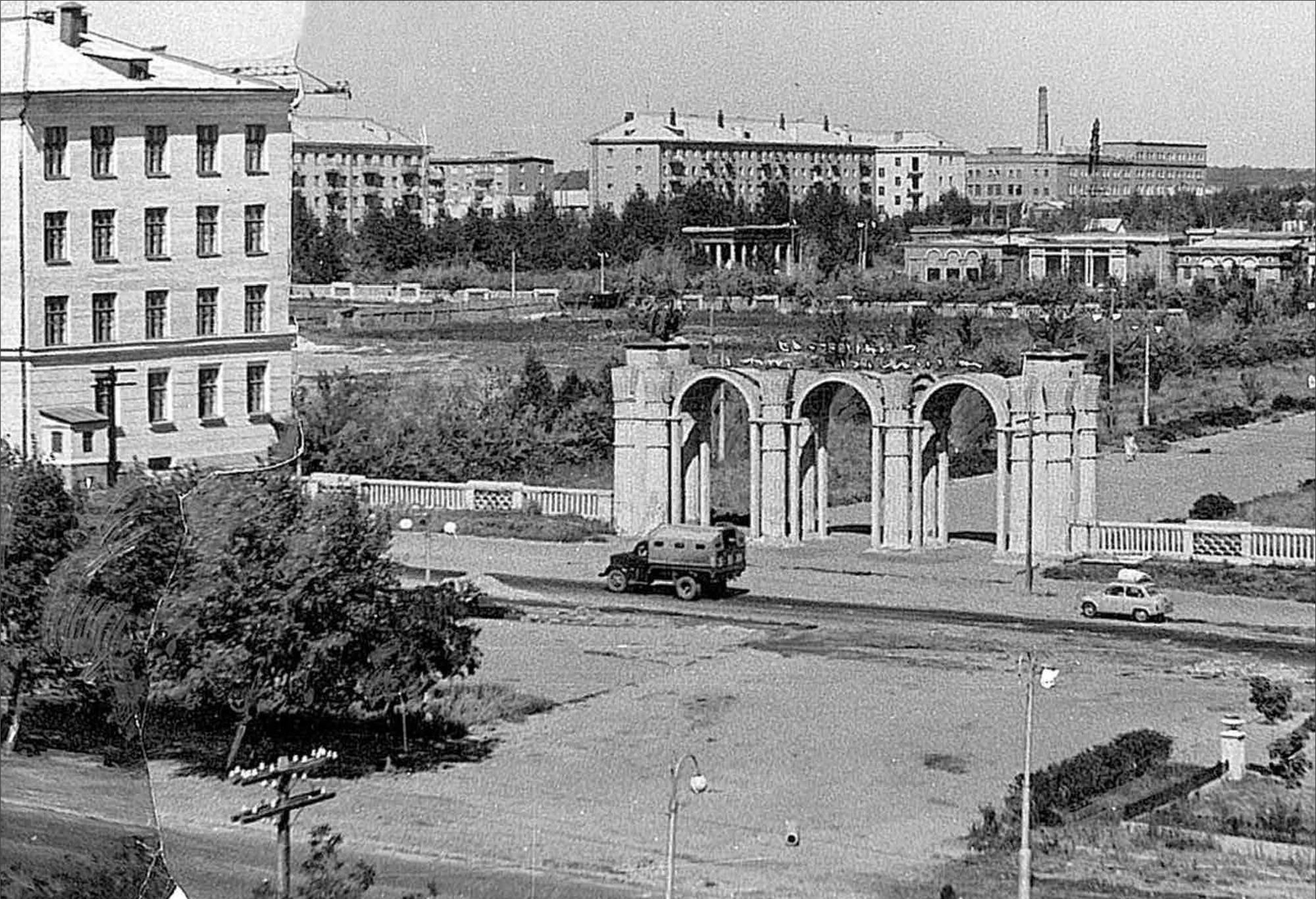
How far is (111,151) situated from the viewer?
169 cm

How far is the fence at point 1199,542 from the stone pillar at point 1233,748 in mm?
587

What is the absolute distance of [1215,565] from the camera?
425 centimetres

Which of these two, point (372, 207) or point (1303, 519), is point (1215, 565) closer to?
point (1303, 519)

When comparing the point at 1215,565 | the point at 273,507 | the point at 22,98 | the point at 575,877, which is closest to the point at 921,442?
the point at 1215,565

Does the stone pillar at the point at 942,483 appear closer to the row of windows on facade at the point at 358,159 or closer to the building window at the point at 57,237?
the row of windows on facade at the point at 358,159

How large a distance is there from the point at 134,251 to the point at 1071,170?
0.85 meters

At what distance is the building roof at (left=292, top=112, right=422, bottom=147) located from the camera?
1.98 meters

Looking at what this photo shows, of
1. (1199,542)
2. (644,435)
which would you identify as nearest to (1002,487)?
(1199,542)

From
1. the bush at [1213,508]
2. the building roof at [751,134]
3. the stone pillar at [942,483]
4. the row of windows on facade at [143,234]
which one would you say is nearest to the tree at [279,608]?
the row of windows on facade at [143,234]

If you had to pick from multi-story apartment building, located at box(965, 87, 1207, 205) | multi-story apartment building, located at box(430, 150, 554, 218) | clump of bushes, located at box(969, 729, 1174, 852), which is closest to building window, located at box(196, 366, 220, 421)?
multi-story apartment building, located at box(430, 150, 554, 218)

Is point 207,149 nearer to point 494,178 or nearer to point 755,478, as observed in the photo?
point 494,178

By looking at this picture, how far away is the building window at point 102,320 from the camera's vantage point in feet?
5.81

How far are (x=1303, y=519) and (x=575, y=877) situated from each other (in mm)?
2634

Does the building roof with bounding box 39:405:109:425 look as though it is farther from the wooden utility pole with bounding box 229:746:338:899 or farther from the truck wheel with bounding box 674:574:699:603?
the truck wheel with bounding box 674:574:699:603
